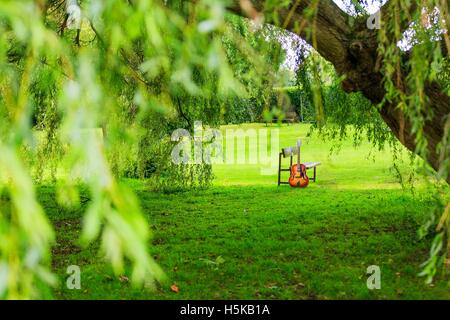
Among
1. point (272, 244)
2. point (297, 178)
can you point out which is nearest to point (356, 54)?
point (272, 244)

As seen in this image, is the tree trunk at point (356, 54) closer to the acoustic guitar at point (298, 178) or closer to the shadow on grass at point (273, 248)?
the shadow on grass at point (273, 248)

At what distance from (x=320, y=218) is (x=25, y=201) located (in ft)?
21.0

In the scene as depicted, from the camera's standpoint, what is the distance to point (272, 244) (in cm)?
600

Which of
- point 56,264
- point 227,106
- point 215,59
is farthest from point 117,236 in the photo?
point 227,106

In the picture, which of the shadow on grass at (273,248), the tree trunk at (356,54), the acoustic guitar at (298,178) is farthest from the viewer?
the acoustic guitar at (298,178)

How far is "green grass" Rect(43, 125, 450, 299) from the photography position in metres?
4.51

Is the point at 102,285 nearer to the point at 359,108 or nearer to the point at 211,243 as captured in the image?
the point at 211,243

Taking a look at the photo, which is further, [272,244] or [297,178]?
[297,178]

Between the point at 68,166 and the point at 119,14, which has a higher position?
the point at 119,14

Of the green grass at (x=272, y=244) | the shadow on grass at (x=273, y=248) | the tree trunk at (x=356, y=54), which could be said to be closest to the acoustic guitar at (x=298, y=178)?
the green grass at (x=272, y=244)

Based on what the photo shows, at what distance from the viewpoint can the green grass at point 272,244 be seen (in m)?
4.51

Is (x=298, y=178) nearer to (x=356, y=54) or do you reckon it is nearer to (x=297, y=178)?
(x=297, y=178)
